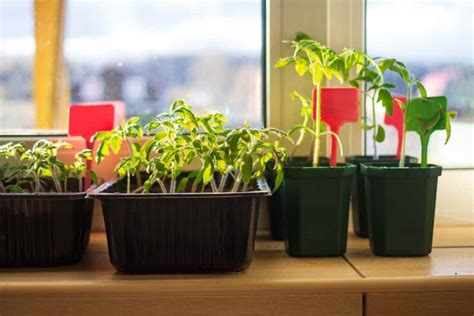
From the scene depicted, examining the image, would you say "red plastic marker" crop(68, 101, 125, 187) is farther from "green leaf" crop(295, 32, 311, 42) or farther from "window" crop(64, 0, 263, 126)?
"green leaf" crop(295, 32, 311, 42)

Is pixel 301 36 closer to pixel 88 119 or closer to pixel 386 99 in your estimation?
pixel 386 99

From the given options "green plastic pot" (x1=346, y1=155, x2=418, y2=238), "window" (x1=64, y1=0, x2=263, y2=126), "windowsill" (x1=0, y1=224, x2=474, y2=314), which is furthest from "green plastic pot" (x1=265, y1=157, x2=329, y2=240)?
"windowsill" (x1=0, y1=224, x2=474, y2=314)

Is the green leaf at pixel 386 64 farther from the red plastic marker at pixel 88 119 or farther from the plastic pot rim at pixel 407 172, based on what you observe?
the red plastic marker at pixel 88 119

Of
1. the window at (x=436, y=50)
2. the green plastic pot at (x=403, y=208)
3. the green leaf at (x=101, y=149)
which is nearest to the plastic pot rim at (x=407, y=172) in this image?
the green plastic pot at (x=403, y=208)

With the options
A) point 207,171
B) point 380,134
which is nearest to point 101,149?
point 207,171

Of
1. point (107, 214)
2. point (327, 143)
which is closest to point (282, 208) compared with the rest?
point (327, 143)

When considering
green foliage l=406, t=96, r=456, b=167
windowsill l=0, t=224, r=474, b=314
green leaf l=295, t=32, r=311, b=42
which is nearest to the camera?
windowsill l=0, t=224, r=474, b=314

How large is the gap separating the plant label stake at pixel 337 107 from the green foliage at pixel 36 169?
46cm

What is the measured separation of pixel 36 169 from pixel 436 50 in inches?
36.7

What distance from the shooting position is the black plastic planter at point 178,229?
1.08m

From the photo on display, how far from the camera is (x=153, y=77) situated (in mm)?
1532

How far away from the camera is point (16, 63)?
1516 mm

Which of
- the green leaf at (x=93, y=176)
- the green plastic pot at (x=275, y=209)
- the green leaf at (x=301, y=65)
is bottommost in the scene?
the green plastic pot at (x=275, y=209)

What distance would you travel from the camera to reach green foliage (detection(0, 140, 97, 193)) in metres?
1.23
